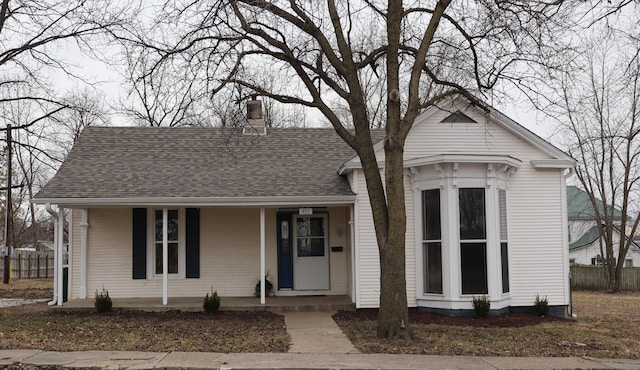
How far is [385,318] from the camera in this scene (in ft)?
34.8

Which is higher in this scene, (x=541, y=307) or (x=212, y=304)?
(x=212, y=304)

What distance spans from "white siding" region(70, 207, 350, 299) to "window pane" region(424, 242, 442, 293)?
2.84 m

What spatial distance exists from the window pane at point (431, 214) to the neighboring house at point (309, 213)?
3cm

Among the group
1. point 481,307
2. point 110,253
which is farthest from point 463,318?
point 110,253

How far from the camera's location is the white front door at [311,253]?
645 inches

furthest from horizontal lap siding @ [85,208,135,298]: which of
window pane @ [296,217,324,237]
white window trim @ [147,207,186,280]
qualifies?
window pane @ [296,217,324,237]

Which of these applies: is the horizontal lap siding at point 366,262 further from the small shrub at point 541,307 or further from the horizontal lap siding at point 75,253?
the horizontal lap siding at point 75,253

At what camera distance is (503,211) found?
14094 mm

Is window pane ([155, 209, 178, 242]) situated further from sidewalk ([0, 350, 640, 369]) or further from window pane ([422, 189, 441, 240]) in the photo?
sidewalk ([0, 350, 640, 369])

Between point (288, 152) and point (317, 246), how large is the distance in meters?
2.57

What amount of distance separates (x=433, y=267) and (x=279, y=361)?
5.81 m

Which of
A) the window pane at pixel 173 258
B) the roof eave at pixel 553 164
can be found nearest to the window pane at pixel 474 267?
the roof eave at pixel 553 164

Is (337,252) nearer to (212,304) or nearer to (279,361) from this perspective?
(212,304)

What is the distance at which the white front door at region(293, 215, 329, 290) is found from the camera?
16375 mm
